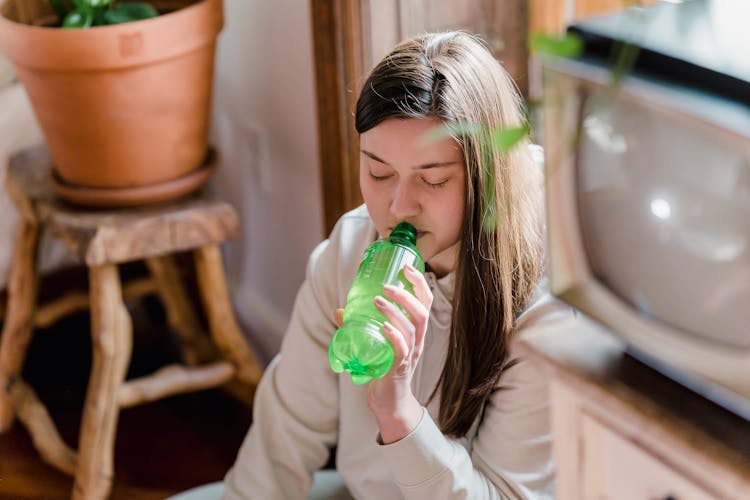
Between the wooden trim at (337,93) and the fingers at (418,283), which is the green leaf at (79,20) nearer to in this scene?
the wooden trim at (337,93)

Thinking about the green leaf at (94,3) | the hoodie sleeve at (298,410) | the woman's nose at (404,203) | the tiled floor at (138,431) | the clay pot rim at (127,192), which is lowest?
the tiled floor at (138,431)

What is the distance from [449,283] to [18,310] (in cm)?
114

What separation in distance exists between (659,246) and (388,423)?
0.51 meters

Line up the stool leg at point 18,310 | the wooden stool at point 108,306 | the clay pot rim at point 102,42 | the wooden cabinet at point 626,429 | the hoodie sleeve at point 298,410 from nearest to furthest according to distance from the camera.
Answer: the wooden cabinet at point 626,429 < the hoodie sleeve at point 298,410 < the clay pot rim at point 102,42 < the wooden stool at point 108,306 < the stool leg at point 18,310

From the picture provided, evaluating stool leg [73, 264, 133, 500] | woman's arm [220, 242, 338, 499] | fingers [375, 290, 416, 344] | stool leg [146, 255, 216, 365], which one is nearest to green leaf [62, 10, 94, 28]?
stool leg [73, 264, 133, 500]

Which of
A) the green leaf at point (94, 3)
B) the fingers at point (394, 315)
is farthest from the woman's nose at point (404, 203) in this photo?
the green leaf at point (94, 3)

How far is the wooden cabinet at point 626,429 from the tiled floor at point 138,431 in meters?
1.29

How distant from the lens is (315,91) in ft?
6.37

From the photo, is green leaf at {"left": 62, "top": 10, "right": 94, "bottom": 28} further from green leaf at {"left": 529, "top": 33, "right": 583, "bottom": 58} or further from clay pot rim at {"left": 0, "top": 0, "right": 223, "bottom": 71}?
green leaf at {"left": 529, "top": 33, "right": 583, "bottom": 58}

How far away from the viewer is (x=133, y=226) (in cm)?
184

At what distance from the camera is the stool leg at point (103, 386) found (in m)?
1.91

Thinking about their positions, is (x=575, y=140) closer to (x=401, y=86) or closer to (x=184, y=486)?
(x=401, y=86)

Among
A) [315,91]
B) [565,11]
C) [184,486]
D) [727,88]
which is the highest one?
[727,88]

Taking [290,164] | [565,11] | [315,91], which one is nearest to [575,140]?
[565,11]
